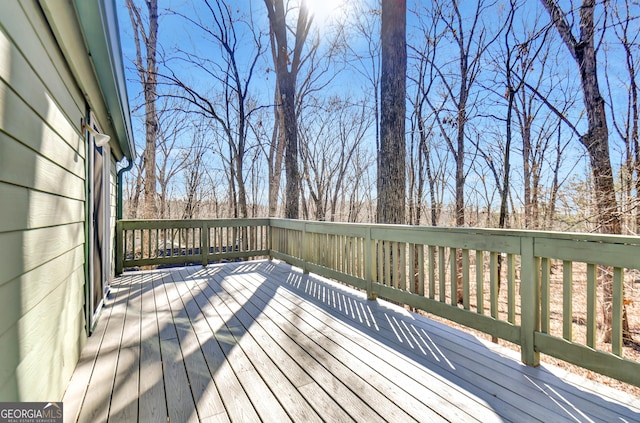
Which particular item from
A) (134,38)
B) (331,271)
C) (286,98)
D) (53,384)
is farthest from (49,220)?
(134,38)

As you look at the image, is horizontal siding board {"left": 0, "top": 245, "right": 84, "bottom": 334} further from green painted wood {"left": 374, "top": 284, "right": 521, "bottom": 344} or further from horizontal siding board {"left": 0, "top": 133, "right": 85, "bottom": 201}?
green painted wood {"left": 374, "top": 284, "right": 521, "bottom": 344}

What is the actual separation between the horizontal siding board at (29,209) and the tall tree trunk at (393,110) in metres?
3.71

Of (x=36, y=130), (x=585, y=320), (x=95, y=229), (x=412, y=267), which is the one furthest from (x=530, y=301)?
(x=585, y=320)

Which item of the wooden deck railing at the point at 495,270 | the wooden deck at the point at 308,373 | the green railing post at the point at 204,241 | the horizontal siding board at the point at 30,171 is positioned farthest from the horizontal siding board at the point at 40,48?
the green railing post at the point at 204,241

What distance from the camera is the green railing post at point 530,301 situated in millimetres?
2041

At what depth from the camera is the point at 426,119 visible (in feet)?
32.0

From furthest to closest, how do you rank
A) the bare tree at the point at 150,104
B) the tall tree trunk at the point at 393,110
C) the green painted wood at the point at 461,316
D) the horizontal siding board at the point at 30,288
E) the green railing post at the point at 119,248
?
the bare tree at the point at 150,104, the green railing post at the point at 119,248, the tall tree trunk at the point at 393,110, the green painted wood at the point at 461,316, the horizontal siding board at the point at 30,288

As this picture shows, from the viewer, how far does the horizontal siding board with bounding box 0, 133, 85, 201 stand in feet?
3.58

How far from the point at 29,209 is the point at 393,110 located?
4.21 metres

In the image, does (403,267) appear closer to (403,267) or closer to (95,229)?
(403,267)

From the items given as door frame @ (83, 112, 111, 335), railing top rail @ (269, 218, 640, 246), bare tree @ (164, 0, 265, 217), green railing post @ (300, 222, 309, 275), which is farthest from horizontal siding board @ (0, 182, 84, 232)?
bare tree @ (164, 0, 265, 217)

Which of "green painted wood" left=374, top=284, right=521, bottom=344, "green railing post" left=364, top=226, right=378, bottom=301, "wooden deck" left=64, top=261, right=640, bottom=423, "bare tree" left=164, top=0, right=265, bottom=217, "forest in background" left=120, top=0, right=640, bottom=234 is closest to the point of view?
"wooden deck" left=64, top=261, right=640, bottom=423

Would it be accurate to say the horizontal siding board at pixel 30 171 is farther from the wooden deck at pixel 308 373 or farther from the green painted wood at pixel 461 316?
the green painted wood at pixel 461 316

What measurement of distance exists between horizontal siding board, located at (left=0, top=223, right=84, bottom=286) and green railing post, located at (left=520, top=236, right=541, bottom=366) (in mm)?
2762
